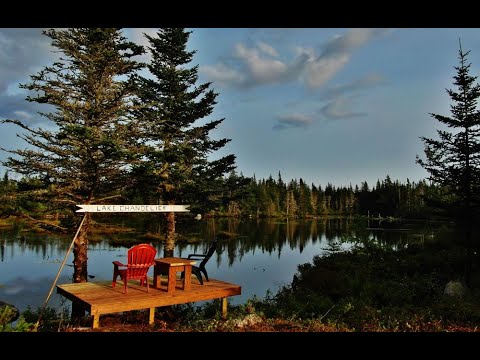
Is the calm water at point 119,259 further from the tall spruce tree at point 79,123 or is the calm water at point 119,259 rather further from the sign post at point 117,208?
the sign post at point 117,208

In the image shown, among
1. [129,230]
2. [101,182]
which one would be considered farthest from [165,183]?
[129,230]

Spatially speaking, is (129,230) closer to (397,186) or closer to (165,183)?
(165,183)

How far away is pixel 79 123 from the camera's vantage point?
15.0 m

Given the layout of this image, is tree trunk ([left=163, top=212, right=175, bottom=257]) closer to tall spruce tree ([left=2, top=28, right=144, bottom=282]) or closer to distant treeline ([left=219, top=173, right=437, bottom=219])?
tall spruce tree ([left=2, top=28, right=144, bottom=282])

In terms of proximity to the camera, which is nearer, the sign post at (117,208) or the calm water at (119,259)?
the sign post at (117,208)

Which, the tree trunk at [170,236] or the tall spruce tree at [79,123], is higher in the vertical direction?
the tall spruce tree at [79,123]

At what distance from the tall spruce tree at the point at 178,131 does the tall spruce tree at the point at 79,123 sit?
2.53 metres

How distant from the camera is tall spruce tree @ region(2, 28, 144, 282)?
14547mm

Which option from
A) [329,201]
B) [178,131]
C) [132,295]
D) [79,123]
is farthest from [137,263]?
[329,201]

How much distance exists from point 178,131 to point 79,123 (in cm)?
655

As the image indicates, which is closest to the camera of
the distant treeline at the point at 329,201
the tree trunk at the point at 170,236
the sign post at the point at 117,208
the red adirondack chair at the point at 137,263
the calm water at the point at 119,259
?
the sign post at the point at 117,208

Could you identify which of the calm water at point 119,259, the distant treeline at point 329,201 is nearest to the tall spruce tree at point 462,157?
the calm water at point 119,259

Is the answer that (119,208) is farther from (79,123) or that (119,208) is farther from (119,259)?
(119,259)

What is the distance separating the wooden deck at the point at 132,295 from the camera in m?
7.14
